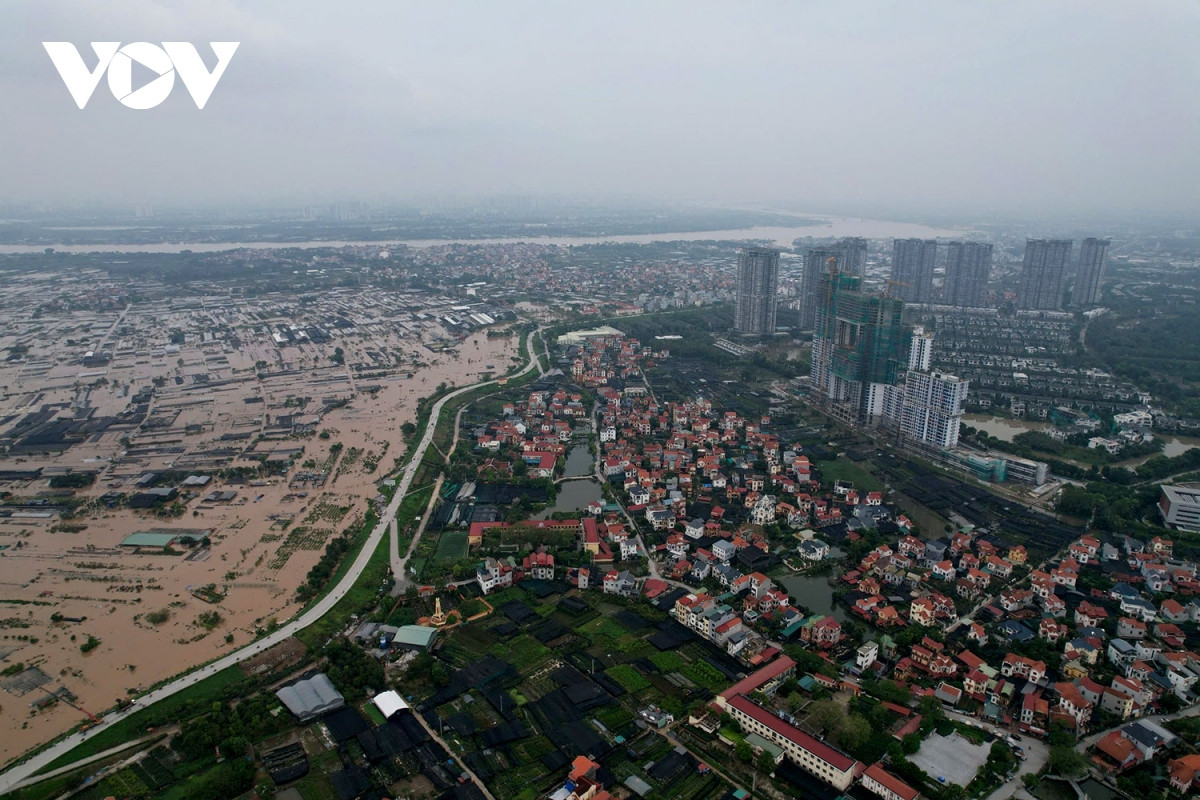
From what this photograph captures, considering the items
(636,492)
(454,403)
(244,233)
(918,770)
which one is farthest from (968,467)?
(244,233)

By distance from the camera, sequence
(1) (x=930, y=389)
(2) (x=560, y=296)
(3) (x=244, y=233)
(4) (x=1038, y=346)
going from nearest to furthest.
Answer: (1) (x=930, y=389) < (4) (x=1038, y=346) < (2) (x=560, y=296) < (3) (x=244, y=233)

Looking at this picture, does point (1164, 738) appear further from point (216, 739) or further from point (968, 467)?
point (216, 739)

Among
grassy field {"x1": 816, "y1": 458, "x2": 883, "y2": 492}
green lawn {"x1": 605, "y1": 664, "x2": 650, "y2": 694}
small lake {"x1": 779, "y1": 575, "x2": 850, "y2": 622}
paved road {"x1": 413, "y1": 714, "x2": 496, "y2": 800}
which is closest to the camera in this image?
paved road {"x1": 413, "y1": 714, "x2": 496, "y2": 800}

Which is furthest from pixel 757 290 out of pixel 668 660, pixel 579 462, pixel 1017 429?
pixel 668 660

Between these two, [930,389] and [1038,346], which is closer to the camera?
[930,389]

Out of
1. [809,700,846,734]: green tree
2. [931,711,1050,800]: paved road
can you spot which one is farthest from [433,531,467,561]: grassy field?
[931,711,1050,800]: paved road

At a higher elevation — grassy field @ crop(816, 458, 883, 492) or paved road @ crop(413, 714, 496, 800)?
grassy field @ crop(816, 458, 883, 492)

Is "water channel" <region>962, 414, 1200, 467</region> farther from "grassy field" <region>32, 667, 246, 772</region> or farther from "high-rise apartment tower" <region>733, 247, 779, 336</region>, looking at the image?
"grassy field" <region>32, 667, 246, 772</region>
